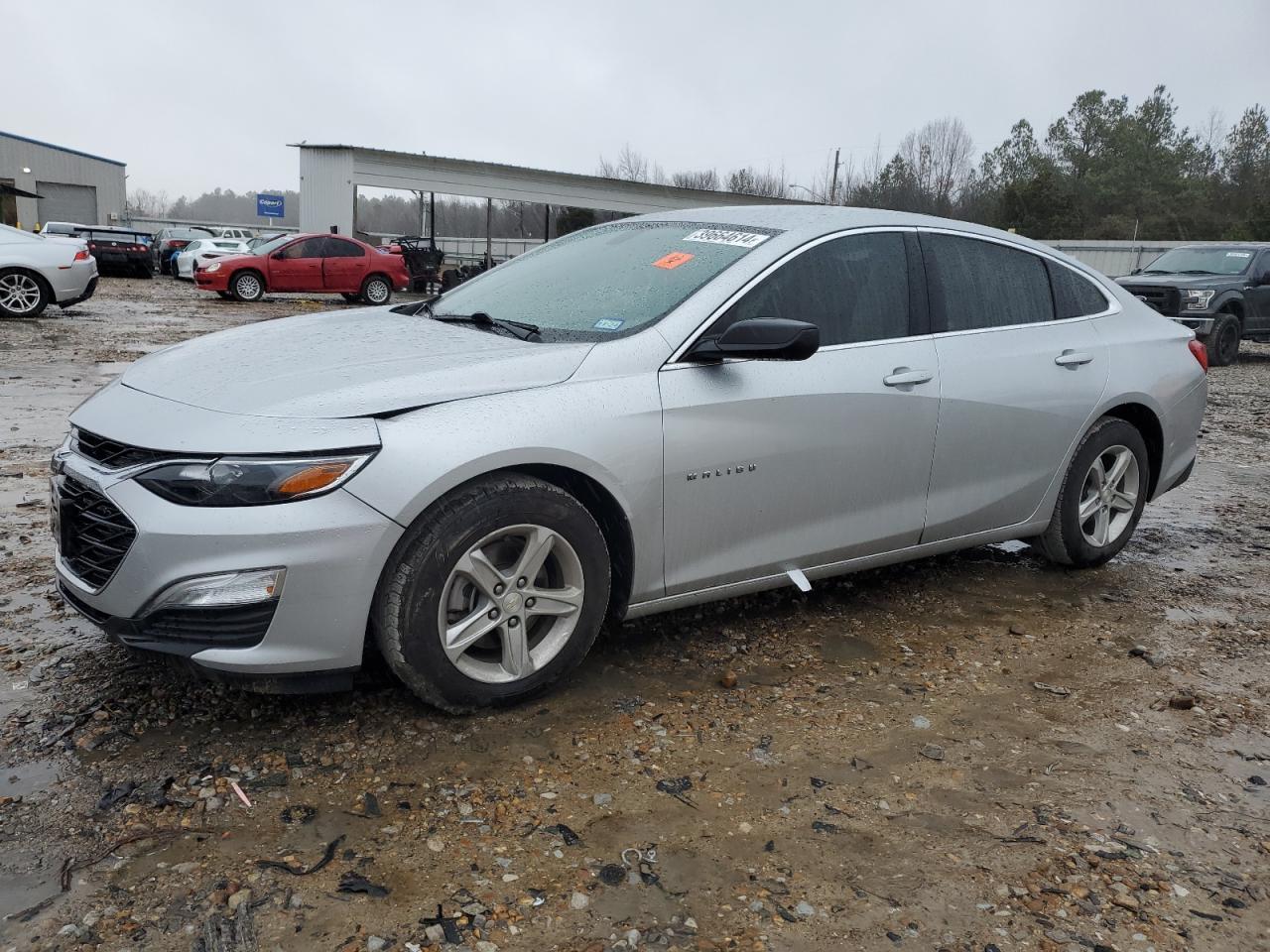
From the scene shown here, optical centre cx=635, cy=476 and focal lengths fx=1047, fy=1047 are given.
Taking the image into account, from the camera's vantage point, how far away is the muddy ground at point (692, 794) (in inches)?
92.9

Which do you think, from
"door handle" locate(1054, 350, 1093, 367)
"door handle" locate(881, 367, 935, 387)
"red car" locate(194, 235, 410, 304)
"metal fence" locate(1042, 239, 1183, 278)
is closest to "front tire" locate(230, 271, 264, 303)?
"red car" locate(194, 235, 410, 304)

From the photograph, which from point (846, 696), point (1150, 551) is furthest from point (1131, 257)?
point (846, 696)

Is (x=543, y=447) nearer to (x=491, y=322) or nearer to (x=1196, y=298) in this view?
(x=491, y=322)

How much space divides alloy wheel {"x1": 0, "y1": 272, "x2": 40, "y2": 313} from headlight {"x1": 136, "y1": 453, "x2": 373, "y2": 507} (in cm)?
1424

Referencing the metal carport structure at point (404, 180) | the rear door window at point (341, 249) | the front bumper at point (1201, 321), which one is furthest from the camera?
the metal carport structure at point (404, 180)

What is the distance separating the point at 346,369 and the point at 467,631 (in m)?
0.88

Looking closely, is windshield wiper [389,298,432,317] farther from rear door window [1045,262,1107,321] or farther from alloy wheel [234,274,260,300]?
alloy wheel [234,274,260,300]

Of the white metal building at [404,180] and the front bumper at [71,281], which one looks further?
the white metal building at [404,180]

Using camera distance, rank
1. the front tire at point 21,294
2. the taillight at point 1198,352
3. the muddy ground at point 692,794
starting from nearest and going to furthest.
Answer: the muddy ground at point 692,794
the taillight at point 1198,352
the front tire at point 21,294

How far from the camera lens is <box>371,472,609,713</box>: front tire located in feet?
9.80

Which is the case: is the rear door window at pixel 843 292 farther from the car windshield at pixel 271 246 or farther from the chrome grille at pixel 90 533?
the car windshield at pixel 271 246

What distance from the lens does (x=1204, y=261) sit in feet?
53.9

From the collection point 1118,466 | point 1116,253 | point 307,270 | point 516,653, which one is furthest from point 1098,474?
point 1116,253

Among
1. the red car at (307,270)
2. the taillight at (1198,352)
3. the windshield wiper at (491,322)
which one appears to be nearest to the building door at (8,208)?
the red car at (307,270)
